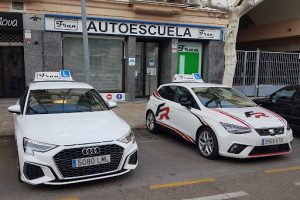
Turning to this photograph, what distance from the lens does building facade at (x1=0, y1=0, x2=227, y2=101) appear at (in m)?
11.6

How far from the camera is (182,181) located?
4.91m

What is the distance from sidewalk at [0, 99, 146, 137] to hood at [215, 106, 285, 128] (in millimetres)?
3299

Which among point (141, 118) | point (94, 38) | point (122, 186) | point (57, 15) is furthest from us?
point (94, 38)

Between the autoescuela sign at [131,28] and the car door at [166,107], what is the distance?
17.3 ft

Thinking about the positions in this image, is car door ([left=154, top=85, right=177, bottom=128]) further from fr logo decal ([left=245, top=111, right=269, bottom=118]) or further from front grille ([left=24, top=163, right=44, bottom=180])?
front grille ([left=24, top=163, right=44, bottom=180])

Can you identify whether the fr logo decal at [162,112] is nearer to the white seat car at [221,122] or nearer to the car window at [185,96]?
the white seat car at [221,122]

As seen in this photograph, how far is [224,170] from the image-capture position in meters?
5.44

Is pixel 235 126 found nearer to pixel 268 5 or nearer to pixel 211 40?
pixel 211 40

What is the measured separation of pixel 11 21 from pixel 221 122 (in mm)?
8582

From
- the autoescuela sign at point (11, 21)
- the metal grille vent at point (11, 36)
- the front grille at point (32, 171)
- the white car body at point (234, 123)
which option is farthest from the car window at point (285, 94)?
the metal grille vent at point (11, 36)

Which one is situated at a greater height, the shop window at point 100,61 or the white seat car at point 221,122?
the shop window at point 100,61

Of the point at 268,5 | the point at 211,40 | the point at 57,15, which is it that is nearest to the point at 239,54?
the point at 211,40

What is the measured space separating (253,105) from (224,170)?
84.2 inches

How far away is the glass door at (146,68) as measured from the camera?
13941 millimetres
